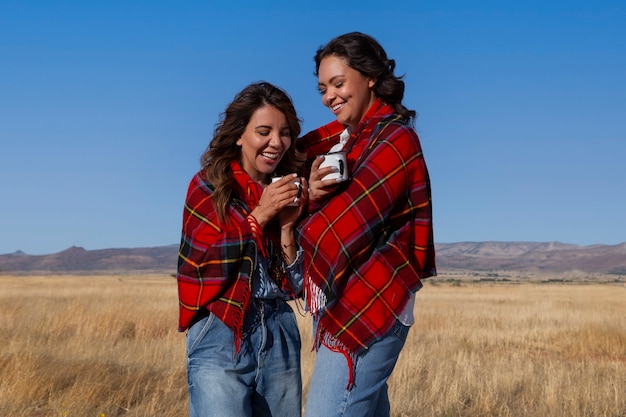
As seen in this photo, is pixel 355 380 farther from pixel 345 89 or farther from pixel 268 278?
pixel 345 89

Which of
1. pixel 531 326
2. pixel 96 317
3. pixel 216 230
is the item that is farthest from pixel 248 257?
pixel 531 326

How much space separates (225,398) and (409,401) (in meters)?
4.16

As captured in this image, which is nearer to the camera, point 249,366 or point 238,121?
point 249,366

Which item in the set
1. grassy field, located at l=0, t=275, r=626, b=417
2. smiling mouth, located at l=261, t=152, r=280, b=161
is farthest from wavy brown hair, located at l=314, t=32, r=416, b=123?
grassy field, located at l=0, t=275, r=626, b=417

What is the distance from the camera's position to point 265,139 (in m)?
3.03

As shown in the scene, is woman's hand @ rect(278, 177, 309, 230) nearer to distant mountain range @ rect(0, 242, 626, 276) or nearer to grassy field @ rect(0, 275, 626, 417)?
grassy field @ rect(0, 275, 626, 417)

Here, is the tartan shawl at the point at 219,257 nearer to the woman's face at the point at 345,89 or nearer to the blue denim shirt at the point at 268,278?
the blue denim shirt at the point at 268,278

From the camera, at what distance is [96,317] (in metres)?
12.8

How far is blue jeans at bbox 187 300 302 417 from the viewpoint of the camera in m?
2.83

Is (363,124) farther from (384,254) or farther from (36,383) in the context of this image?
(36,383)

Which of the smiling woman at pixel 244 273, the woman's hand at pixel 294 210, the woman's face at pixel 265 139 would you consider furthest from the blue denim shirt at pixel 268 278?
the woman's face at pixel 265 139

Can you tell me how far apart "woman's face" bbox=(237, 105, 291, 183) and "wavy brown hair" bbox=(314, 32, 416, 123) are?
1.13 ft

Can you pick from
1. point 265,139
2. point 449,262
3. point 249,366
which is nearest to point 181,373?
point 249,366

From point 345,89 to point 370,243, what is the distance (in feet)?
2.21
